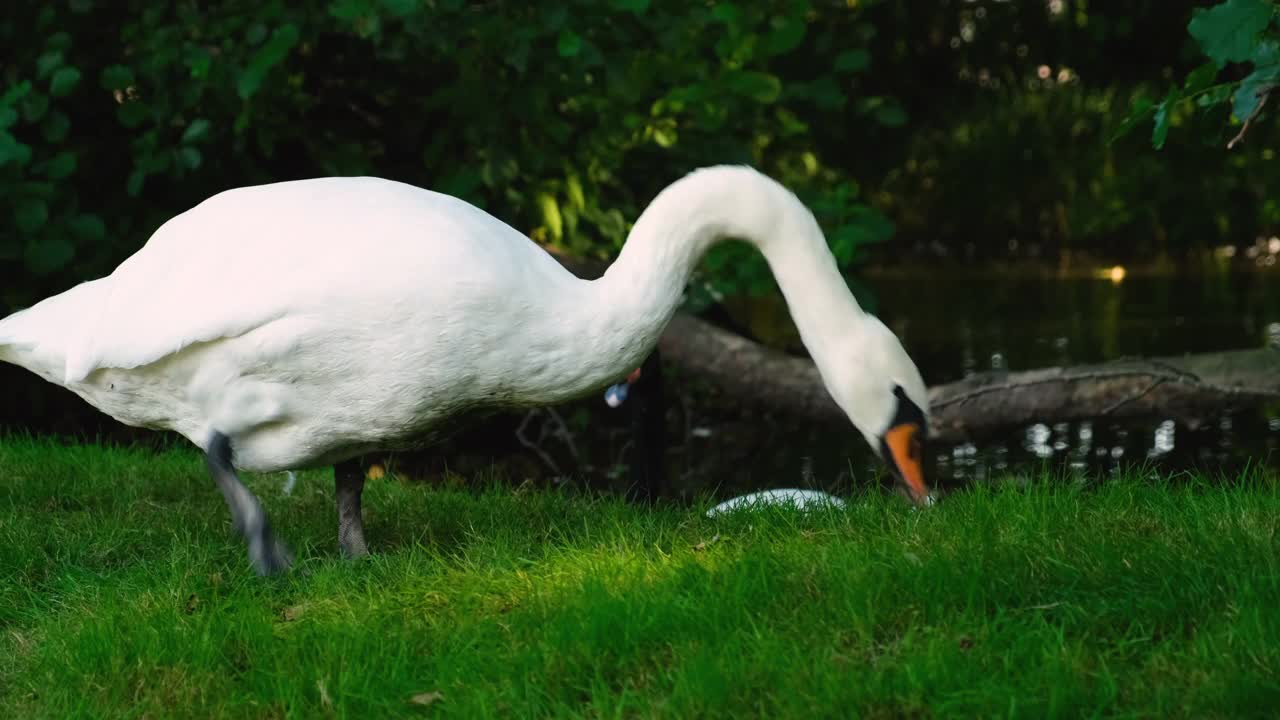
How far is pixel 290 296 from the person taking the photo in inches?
168

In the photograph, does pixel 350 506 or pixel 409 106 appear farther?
pixel 409 106

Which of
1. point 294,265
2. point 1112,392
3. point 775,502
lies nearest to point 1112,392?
point 1112,392

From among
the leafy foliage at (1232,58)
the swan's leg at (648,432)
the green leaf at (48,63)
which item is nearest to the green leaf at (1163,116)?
the leafy foliage at (1232,58)

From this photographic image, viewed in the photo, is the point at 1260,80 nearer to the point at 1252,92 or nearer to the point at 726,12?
the point at 1252,92

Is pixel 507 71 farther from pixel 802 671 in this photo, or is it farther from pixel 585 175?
pixel 802 671

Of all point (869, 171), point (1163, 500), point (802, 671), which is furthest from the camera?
point (869, 171)

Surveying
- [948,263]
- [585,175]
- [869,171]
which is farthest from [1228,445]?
[948,263]

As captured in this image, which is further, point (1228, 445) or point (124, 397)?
point (1228, 445)

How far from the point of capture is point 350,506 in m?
4.95

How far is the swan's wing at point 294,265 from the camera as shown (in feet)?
13.9

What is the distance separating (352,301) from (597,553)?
3.16 feet

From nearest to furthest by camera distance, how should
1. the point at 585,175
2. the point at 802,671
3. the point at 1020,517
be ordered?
1. the point at 802,671
2. the point at 1020,517
3. the point at 585,175

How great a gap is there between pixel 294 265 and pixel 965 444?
5439 millimetres

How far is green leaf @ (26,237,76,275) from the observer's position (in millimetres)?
7734
